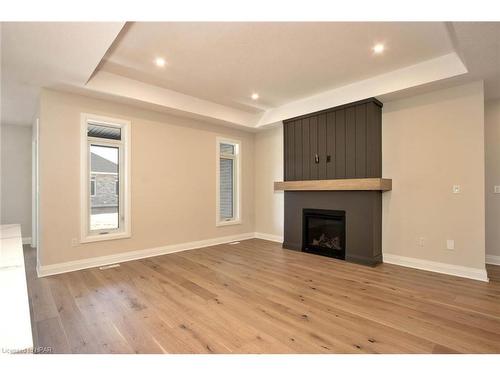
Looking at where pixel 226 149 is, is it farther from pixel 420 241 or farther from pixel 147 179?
pixel 420 241

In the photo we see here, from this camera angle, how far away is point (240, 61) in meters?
3.31

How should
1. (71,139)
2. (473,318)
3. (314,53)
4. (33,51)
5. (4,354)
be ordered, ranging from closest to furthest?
(4,354)
(473,318)
(33,51)
(314,53)
(71,139)

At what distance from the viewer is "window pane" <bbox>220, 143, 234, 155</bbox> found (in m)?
5.77

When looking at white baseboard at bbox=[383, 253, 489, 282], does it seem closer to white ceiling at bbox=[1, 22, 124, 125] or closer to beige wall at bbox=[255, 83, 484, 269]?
beige wall at bbox=[255, 83, 484, 269]

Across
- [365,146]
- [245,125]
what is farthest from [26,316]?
[245,125]

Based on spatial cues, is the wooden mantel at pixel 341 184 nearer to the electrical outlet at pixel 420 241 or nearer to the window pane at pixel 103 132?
the electrical outlet at pixel 420 241

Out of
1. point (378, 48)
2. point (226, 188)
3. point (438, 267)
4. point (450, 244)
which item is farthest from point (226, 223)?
point (378, 48)

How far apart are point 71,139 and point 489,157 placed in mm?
6403

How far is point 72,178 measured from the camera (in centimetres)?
373

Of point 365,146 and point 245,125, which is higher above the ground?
point 245,125

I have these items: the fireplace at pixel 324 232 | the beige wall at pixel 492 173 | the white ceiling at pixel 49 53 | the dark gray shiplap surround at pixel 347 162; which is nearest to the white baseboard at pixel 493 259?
the beige wall at pixel 492 173

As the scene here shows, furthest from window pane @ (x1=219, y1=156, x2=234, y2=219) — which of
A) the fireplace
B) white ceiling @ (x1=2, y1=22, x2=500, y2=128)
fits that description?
the fireplace

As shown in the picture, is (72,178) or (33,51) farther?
(72,178)
